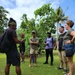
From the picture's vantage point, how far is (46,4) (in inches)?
1572

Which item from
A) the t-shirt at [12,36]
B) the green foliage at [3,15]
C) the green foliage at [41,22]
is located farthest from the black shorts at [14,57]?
the green foliage at [3,15]

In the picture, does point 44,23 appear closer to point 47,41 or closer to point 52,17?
point 52,17

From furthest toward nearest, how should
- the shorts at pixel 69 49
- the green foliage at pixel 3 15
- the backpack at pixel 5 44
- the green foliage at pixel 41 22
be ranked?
1. the green foliage at pixel 3 15
2. the green foliage at pixel 41 22
3. the shorts at pixel 69 49
4. the backpack at pixel 5 44

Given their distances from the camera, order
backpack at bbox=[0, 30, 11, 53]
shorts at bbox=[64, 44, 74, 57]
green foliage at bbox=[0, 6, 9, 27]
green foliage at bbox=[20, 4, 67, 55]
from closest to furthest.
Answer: backpack at bbox=[0, 30, 11, 53], shorts at bbox=[64, 44, 74, 57], green foliage at bbox=[20, 4, 67, 55], green foliage at bbox=[0, 6, 9, 27]

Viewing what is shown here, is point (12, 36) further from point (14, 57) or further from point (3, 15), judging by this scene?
point (3, 15)

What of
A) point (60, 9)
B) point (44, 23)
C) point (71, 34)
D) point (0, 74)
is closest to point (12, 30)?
point (71, 34)

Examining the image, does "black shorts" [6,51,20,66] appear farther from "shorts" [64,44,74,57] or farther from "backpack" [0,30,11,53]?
"shorts" [64,44,74,57]

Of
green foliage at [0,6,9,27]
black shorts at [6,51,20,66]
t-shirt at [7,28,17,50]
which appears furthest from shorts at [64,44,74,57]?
green foliage at [0,6,9,27]

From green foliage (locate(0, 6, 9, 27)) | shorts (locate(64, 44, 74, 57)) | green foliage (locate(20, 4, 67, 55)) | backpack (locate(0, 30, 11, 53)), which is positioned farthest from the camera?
green foliage (locate(0, 6, 9, 27))

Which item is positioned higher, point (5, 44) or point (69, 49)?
point (5, 44)

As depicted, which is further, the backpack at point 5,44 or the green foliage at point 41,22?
the green foliage at point 41,22

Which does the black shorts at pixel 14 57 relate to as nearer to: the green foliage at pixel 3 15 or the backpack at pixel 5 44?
the backpack at pixel 5 44

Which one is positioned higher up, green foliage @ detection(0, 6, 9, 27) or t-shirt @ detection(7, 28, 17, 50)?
green foliage @ detection(0, 6, 9, 27)

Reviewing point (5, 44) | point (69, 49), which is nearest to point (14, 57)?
point (5, 44)
